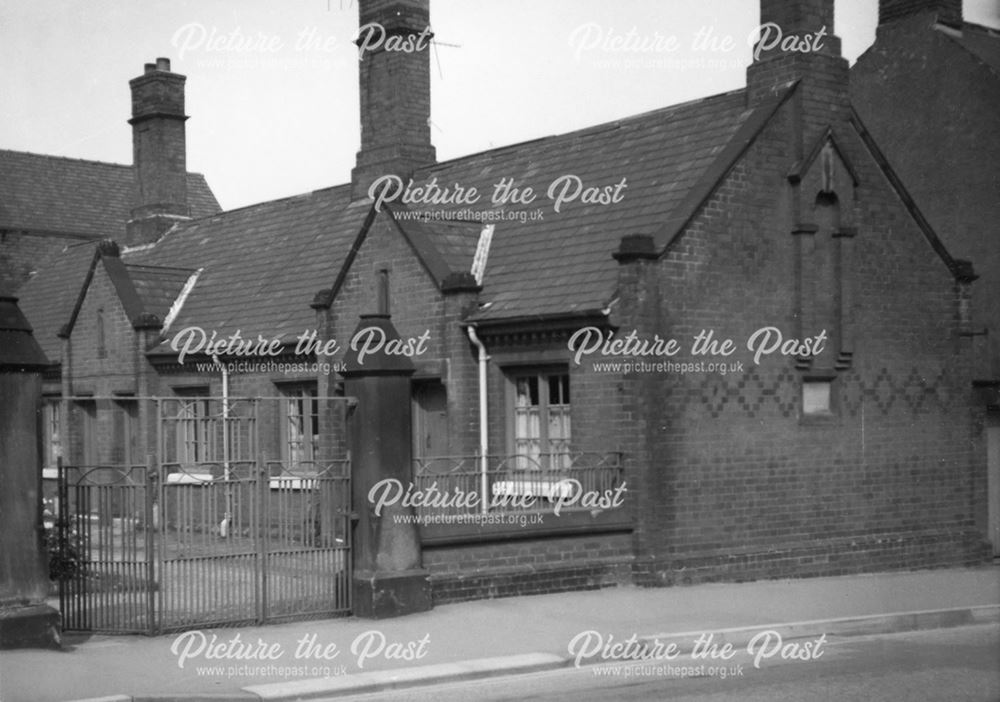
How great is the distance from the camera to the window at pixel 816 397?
61.1ft

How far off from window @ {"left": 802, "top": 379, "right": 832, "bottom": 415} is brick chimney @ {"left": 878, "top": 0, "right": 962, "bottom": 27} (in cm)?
1205

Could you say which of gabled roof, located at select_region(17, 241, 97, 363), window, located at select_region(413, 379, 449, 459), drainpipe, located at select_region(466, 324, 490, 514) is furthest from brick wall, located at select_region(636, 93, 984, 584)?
gabled roof, located at select_region(17, 241, 97, 363)

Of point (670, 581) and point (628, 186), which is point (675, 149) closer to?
point (628, 186)

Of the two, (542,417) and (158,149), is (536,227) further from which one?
(158,149)

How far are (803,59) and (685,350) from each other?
4885 millimetres

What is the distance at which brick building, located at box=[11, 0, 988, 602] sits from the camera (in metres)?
16.7

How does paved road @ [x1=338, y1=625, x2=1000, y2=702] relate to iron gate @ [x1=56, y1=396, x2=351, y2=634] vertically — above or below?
below

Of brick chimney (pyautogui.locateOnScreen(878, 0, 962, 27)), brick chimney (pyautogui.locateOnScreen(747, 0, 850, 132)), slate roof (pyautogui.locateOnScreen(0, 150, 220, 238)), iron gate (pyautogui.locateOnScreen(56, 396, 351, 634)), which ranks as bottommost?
iron gate (pyautogui.locateOnScreen(56, 396, 351, 634))

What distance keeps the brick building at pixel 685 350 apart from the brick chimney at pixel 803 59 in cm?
4

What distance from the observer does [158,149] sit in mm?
32594

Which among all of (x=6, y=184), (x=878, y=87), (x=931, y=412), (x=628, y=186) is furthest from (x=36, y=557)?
(x=6, y=184)

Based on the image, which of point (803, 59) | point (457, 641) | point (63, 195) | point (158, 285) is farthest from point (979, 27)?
point (63, 195)

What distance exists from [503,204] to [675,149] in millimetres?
3431

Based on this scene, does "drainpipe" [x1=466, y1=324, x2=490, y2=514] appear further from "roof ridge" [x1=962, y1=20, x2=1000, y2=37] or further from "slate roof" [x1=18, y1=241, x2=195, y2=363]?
"roof ridge" [x1=962, y1=20, x2=1000, y2=37]
